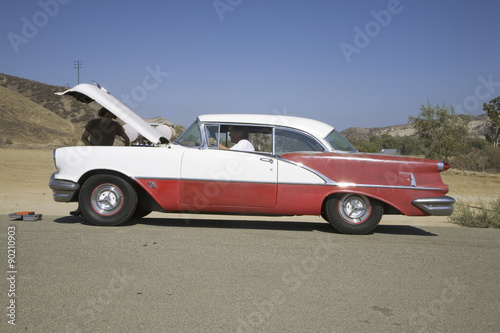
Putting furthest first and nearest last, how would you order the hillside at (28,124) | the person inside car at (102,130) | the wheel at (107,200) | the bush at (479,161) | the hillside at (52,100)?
the hillside at (52,100), the hillside at (28,124), the bush at (479,161), the person inside car at (102,130), the wheel at (107,200)

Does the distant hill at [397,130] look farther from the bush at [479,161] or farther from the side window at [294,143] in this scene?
the side window at [294,143]

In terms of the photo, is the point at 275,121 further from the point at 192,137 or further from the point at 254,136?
the point at 192,137

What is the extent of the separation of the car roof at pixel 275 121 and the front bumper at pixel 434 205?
167 cm

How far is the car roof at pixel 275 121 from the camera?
746 centimetres

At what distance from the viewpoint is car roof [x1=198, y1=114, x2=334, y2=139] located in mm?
7457

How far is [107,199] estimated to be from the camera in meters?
7.36

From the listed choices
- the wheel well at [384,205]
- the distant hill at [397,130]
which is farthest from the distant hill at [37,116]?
the distant hill at [397,130]

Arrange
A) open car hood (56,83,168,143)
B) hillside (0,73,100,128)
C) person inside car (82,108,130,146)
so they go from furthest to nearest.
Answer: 1. hillside (0,73,100,128)
2. person inside car (82,108,130,146)
3. open car hood (56,83,168,143)

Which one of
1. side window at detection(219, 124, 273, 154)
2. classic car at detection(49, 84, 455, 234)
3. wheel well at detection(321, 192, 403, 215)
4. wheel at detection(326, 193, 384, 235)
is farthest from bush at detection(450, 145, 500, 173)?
side window at detection(219, 124, 273, 154)

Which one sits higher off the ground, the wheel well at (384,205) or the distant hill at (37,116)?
the distant hill at (37,116)

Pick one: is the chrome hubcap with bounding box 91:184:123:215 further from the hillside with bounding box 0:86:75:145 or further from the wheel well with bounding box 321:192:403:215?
the hillside with bounding box 0:86:75:145

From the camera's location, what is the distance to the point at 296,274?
16.1 ft

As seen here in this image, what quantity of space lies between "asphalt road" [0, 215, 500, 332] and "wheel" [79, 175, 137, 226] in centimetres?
23

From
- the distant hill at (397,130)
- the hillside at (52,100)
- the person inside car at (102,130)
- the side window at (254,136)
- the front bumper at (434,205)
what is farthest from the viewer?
the distant hill at (397,130)
